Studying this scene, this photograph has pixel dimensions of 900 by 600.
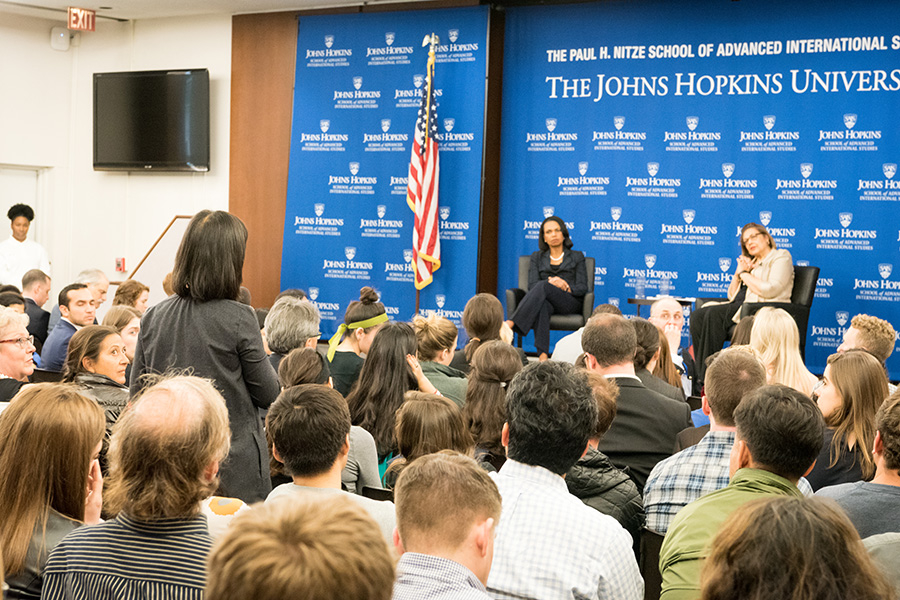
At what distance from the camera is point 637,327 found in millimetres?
4113

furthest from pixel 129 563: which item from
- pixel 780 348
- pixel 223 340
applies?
pixel 780 348

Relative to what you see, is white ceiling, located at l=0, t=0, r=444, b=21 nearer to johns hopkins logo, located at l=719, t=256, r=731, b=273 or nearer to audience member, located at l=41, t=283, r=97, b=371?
johns hopkins logo, located at l=719, t=256, r=731, b=273

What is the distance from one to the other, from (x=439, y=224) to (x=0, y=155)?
5.57 meters

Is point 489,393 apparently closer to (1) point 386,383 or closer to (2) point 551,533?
(1) point 386,383

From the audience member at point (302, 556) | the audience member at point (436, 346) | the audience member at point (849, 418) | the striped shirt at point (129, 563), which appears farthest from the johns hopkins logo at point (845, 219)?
the audience member at point (302, 556)

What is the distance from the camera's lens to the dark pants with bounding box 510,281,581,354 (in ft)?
26.1

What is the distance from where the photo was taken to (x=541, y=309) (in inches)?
314

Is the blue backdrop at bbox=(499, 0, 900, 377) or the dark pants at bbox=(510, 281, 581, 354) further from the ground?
the blue backdrop at bbox=(499, 0, 900, 377)

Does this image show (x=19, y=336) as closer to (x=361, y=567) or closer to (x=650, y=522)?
(x=650, y=522)

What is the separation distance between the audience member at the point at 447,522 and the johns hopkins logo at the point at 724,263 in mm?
7065

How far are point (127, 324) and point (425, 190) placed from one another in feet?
16.1

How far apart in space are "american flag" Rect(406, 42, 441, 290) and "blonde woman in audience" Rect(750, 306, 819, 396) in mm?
5098

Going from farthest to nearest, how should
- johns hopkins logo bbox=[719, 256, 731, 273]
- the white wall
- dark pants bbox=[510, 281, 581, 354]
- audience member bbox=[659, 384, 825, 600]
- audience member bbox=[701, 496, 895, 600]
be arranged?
the white wall < johns hopkins logo bbox=[719, 256, 731, 273] < dark pants bbox=[510, 281, 581, 354] < audience member bbox=[659, 384, 825, 600] < audience member bbox=[701, 496, 895, 600]

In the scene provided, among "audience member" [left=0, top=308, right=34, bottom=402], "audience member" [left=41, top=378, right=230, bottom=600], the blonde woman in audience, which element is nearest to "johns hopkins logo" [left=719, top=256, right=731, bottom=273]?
the blonde woman in audience
